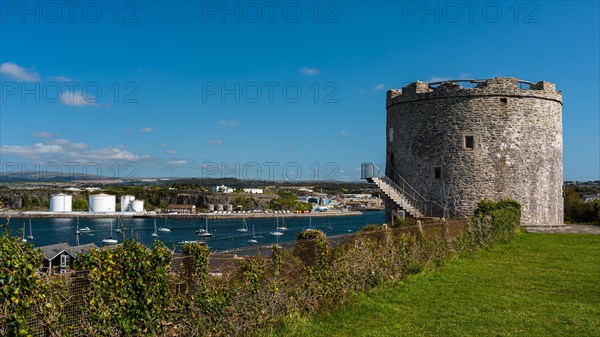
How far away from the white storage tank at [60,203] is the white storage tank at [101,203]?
6881 mm

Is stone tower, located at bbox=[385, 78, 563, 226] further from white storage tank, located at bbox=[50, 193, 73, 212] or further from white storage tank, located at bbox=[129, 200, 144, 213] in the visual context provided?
white storage tank, located at bbox=[50, 193, 73, 212]

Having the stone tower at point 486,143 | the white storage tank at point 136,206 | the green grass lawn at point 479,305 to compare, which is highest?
the stone tower at point 486,143

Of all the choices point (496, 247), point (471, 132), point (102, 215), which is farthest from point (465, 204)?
point (102, 215)

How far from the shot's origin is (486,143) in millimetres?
25469

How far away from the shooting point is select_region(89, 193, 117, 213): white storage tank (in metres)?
162

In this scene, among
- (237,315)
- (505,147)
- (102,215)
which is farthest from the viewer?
(102,215)

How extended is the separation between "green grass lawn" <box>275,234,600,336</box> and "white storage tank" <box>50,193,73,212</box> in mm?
168081

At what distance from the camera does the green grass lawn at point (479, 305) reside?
818 centimetres

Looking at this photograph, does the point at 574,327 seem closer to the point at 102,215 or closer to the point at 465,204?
the point at 465,204

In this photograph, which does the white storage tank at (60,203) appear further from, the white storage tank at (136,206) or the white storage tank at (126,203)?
the white storage tank at (136,206)

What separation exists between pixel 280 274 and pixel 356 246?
271 cm

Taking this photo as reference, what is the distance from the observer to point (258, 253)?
27.3 ft

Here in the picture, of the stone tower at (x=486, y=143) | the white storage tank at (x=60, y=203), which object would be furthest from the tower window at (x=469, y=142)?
the white storage tank at (x=60, y=203)

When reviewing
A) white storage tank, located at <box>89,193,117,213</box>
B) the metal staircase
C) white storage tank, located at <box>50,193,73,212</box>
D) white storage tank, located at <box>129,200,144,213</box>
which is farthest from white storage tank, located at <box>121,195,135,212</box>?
the metal staircase
